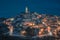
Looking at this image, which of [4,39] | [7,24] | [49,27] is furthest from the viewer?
[7,24]

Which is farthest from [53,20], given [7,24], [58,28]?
[7,24]

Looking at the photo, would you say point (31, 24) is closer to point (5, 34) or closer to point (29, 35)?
point (29, 35)

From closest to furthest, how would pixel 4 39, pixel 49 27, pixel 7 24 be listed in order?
pixel 4 39
pixel 49 27
pixel 7 24

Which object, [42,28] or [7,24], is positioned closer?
[42,28]

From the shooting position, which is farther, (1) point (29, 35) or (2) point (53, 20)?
(2) point (53, 20)

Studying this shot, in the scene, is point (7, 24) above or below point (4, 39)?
above

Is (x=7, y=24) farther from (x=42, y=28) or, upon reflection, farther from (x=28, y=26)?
(x=42, y=28)

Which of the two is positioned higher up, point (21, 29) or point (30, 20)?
point (30, 20)

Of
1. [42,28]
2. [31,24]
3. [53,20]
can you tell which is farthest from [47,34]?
[53,20]
